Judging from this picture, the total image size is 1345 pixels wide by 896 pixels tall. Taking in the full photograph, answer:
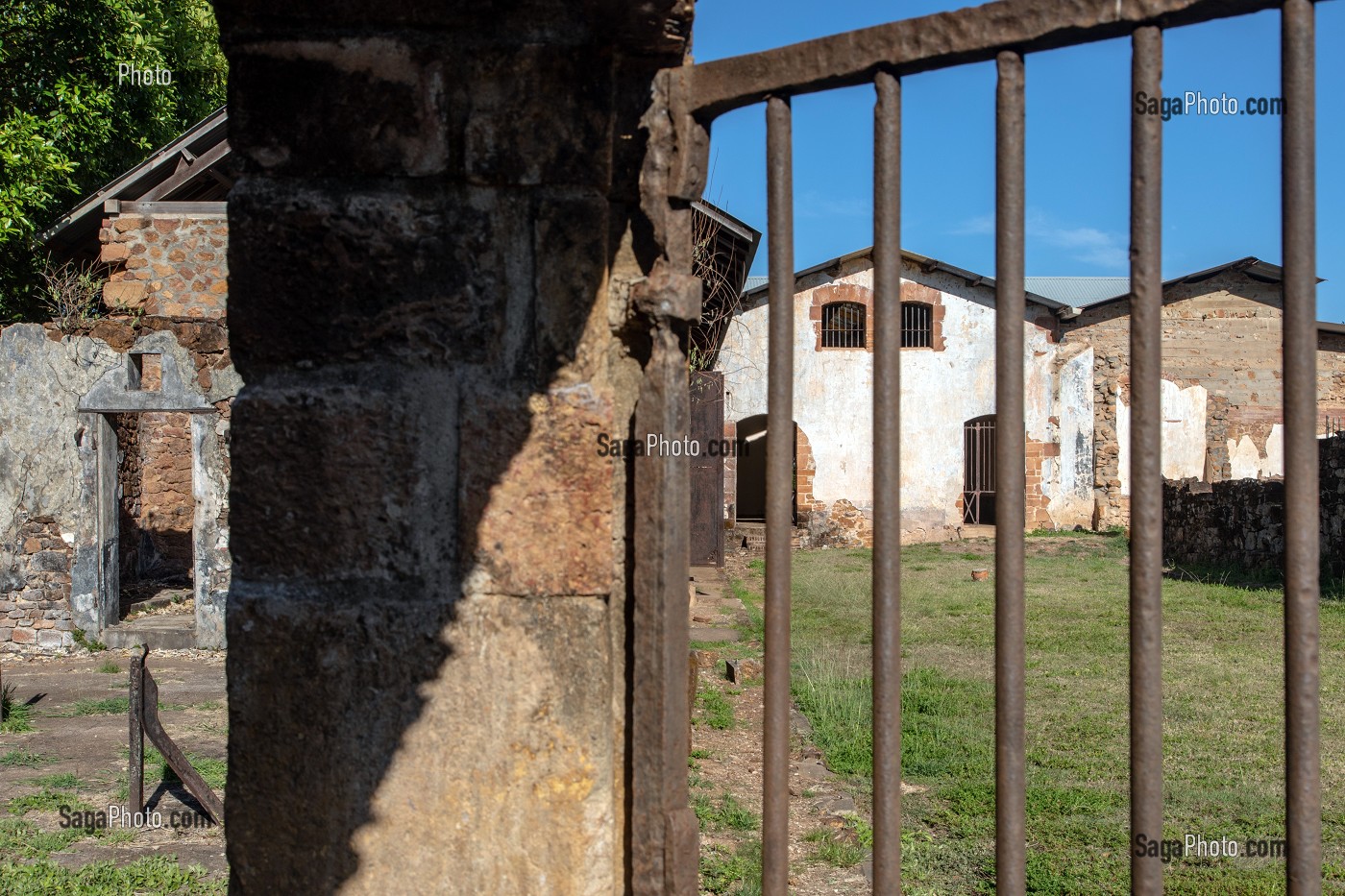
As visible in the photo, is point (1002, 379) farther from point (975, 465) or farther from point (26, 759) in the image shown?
point (975, 465)

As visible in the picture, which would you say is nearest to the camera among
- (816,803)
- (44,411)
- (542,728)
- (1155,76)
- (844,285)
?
(1155,76)

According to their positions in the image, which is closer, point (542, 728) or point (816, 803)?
point (542, 728)

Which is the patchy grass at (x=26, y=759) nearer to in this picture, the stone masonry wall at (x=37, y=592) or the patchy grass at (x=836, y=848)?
the stone masonry wall at (x=37, y=592)

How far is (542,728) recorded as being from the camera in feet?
5.65

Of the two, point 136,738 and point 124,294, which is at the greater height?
point 124,294

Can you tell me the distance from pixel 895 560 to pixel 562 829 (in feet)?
2.27

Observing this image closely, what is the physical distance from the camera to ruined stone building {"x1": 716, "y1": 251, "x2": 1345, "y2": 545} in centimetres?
1786

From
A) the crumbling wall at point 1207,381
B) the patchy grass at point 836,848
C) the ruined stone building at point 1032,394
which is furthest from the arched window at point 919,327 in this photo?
the patchy grass at point 836,848

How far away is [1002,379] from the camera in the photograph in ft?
5.08

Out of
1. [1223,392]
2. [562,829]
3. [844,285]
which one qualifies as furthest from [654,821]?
[1223,392]

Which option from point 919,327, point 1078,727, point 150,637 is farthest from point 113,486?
point 919,327

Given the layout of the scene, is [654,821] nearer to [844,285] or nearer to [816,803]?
[816,803]

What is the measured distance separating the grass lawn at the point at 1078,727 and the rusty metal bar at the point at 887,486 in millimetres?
2542

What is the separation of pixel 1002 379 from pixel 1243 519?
520 inches
